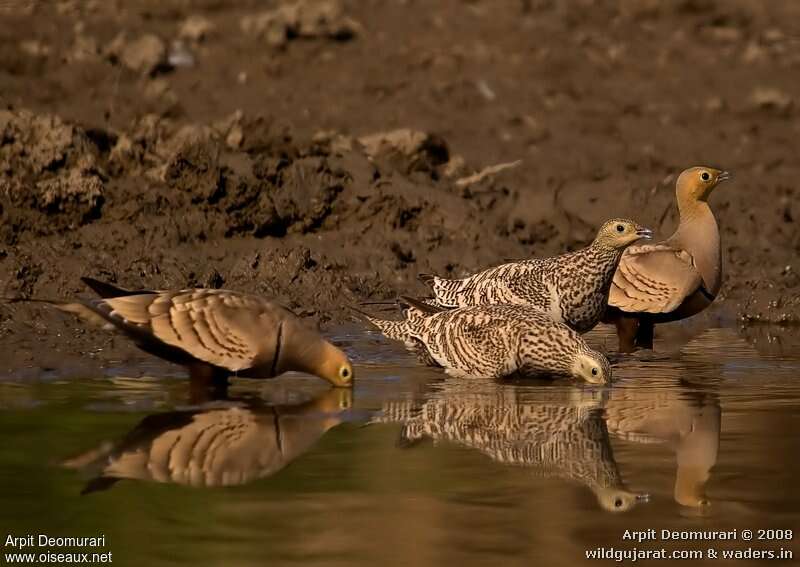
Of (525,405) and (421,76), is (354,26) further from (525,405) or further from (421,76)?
(525,405)

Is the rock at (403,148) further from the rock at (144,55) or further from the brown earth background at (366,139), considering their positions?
the rock at (144,55)

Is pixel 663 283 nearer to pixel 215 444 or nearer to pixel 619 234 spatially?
pixel 619 234

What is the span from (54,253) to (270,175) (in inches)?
76.5

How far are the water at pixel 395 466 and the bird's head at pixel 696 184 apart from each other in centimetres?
232

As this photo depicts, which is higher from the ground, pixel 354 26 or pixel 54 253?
pixel 354 26

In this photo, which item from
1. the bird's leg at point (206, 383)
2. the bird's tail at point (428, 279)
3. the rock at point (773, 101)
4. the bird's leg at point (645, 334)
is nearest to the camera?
the bird's leg at point (206, 383)

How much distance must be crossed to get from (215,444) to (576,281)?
3645 mm

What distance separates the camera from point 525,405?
8820 millimetres

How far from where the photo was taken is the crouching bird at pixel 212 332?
8633 millimetres

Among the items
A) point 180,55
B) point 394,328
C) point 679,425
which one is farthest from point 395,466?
point 180,55

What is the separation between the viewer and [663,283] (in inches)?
443

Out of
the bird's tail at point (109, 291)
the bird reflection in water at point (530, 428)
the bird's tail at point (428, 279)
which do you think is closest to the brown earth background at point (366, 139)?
the bird's tail at point (428, 279)

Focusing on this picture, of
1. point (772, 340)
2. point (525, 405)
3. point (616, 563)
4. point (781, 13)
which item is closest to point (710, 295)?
point (772, 340)

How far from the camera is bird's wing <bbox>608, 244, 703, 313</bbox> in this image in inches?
440
